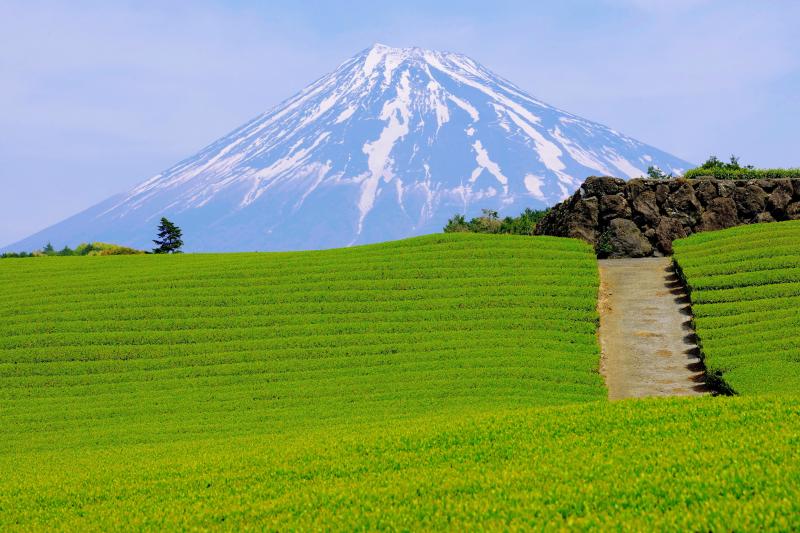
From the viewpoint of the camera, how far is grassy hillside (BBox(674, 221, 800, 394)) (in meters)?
21.0

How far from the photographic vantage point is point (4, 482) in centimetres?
1509

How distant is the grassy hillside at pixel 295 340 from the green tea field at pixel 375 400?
10 cm

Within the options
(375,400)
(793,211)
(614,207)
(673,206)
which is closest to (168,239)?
(614,207)

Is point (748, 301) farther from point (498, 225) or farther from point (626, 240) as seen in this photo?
point (498, 225)

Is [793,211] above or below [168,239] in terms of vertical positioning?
below

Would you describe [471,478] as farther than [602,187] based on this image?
No

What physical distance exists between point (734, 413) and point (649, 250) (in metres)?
23.4

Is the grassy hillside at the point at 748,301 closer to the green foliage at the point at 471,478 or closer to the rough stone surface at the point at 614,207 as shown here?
the rough stone surface at the point at 614,207

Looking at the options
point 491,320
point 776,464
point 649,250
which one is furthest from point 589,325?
point 776,464

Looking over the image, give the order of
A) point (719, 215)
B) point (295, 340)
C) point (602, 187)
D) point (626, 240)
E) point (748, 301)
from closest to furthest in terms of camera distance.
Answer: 1. point (295, 340)
2. point (748, 301)
3. point (626, 240)
4. point (719, 215)
5. point (602, 187)

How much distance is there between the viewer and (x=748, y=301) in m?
26.9

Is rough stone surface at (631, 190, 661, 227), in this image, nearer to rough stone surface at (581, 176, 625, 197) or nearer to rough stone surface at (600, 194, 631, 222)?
rough stone surface at (600, 194, 631, 222)

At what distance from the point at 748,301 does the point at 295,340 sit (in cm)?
1563

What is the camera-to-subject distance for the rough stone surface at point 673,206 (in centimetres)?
3662
